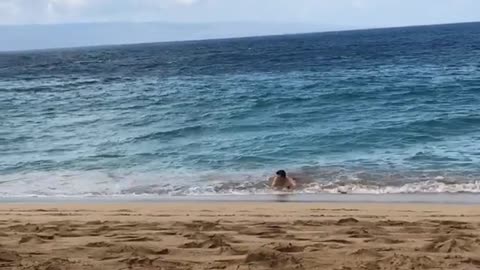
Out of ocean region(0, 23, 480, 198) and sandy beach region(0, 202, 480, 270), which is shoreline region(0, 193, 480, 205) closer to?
ocean region(0, 23, 480, 198)

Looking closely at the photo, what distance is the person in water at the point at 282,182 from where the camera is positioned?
466 inches

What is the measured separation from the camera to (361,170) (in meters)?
13.1

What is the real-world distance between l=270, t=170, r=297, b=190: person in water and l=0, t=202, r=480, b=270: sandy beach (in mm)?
2303

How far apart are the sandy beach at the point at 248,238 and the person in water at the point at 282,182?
7.56 ft

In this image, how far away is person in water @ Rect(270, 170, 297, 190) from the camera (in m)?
11.8

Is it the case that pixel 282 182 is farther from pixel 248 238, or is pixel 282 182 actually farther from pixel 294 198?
pixel 248 238

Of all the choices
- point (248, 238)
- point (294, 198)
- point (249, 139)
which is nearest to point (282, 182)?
point (294, 198)

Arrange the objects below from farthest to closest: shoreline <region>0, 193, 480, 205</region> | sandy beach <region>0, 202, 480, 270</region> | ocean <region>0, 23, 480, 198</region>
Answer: ocean <region>0, 23, 480, 198</region> < shoreline <region>0, 193, 480, 205</region> < sandy beach <region>0, 202, 480, 270</region>

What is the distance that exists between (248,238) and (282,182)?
5229 mm

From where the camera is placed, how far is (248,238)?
6.83 metres

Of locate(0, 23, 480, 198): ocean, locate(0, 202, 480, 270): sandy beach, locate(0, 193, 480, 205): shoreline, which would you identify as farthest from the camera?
locate(0, 23, 480, 198): ocean

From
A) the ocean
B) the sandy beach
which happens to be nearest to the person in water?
the ocean

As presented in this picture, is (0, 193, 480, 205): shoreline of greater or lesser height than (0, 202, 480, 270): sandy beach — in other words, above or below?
below

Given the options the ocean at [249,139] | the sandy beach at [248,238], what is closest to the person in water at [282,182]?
the ocean at [249,139]
